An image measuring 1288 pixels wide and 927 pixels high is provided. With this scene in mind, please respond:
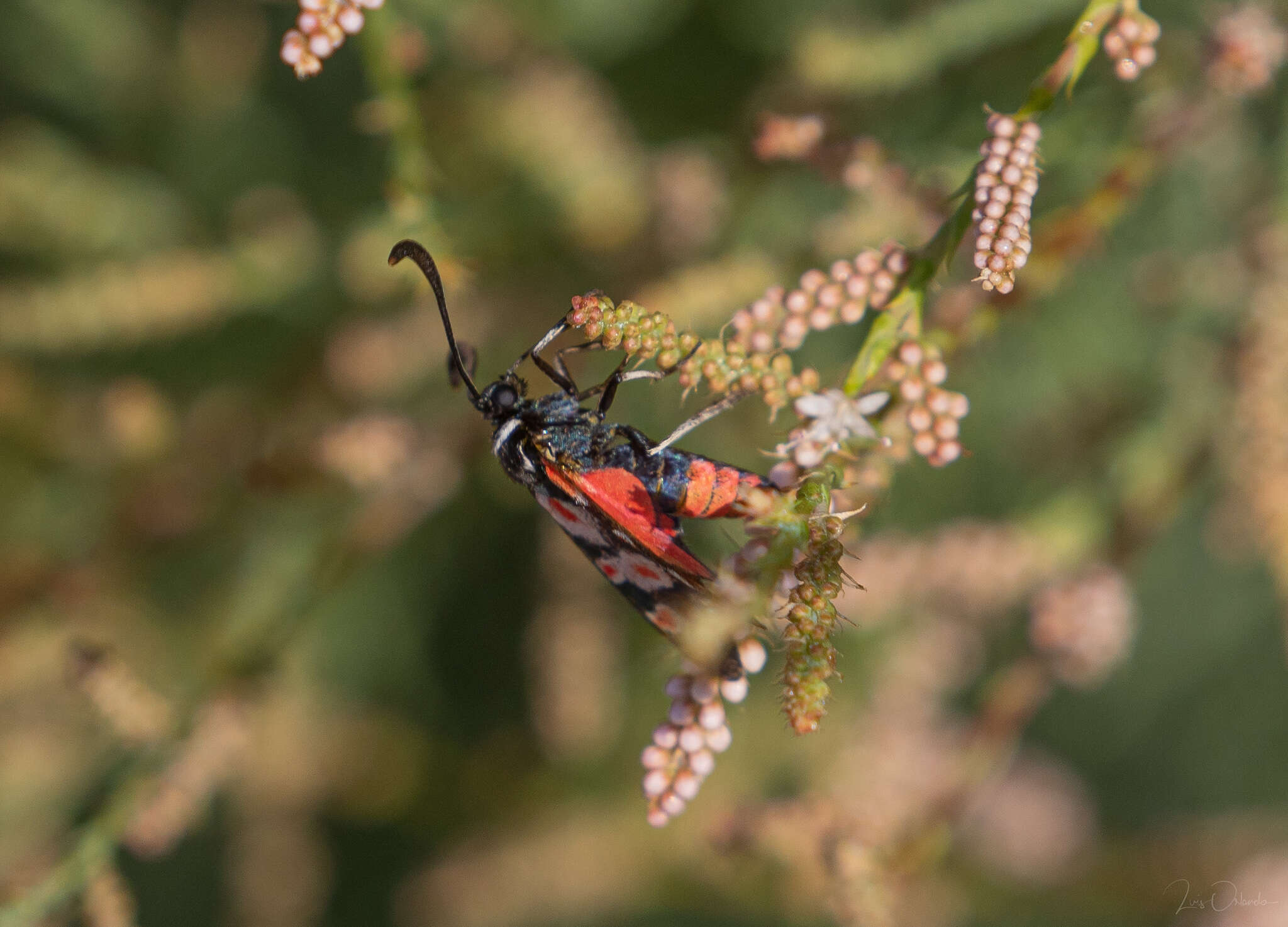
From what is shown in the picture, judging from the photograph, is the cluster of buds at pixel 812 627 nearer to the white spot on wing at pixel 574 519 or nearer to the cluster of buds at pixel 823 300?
the cluster of buds at pixel 823 300

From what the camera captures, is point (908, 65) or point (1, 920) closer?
point (1, 920)

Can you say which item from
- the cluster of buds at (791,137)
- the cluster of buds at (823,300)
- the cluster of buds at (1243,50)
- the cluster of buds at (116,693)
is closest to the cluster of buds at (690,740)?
the cluster of buds at (823,300)

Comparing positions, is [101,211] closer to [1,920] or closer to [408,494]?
[408,494]

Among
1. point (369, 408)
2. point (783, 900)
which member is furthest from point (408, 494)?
point (783, 900)

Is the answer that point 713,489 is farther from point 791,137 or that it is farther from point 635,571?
point 791,137

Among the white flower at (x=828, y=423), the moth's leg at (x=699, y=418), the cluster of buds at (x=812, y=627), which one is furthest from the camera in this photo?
the moth's leg at (x=699, y=418)

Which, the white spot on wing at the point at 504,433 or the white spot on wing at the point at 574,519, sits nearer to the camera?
the white spot on wing at the point at 574,519
